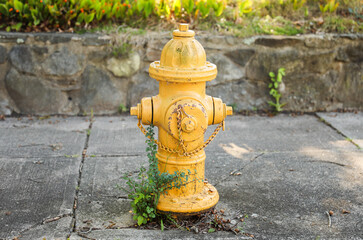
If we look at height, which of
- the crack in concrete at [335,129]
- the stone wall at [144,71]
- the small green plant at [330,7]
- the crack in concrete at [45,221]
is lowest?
the crack in concrete at [335,129]

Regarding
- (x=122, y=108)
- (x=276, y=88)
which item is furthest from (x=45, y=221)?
(x=276, y=88)

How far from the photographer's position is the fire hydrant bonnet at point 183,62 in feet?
8.71

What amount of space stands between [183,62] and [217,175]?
1.21 metres

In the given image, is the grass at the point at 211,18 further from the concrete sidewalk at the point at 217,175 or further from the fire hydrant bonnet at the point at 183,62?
the fire hydrant bonnet at the point at 183,62

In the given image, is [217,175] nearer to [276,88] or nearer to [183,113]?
[183,113]

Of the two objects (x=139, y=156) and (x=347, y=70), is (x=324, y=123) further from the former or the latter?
(x=139, y=156)

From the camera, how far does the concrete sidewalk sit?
9.16 ft

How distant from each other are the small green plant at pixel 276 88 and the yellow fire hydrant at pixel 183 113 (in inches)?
93.3

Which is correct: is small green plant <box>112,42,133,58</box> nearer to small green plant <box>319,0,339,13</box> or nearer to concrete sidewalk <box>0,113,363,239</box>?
concrete sidewalk <box>0,113,363,239</box>

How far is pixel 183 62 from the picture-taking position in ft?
8.76

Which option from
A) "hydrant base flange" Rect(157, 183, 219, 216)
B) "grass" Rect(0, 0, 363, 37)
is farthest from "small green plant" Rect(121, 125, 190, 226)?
"grass" Rect(0, 0, 363, 37)

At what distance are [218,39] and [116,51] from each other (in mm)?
1093

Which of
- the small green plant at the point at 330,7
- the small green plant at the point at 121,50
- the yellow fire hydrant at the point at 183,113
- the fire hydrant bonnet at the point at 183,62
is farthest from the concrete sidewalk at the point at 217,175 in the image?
the small green plant at the point at 330,7

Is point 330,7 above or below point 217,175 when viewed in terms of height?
above
